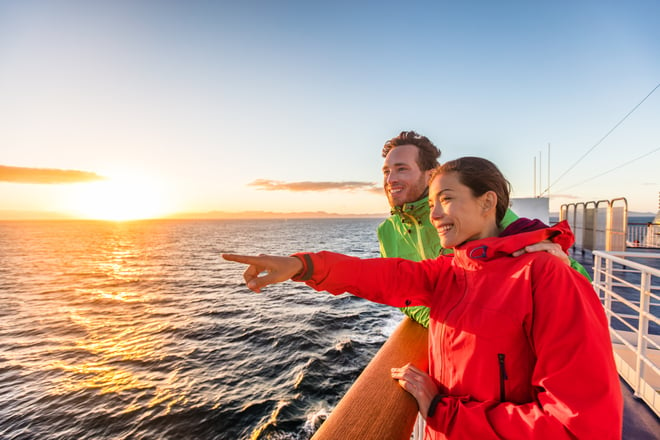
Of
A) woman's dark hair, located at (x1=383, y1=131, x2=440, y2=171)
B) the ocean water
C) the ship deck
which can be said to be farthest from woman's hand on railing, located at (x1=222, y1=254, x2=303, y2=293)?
the ocean water

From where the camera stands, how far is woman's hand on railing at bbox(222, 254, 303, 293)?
1.27 meters

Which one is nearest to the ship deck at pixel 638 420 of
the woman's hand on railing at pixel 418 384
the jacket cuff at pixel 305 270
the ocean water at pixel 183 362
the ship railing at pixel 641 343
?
the ship railing at pixel 641 343

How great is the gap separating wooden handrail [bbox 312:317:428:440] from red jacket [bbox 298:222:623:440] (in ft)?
0.36

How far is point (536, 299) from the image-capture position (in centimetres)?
104

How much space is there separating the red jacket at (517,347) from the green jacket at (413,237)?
1.99ft

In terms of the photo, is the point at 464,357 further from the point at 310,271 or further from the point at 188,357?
the point at 188,357

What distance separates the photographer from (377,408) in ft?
3.78

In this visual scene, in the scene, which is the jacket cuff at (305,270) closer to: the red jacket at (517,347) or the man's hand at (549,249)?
the red jacket at (517,347)

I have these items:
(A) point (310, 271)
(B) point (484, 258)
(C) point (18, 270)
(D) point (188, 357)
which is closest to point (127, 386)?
(D) point (188, 357)

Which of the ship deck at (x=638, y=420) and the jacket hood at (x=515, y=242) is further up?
the jacket hood at (x=515, y=242)

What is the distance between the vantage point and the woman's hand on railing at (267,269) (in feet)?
4.17

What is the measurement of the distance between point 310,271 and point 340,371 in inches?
296

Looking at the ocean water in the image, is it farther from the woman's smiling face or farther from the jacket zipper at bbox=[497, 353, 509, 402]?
the woman's smiling face

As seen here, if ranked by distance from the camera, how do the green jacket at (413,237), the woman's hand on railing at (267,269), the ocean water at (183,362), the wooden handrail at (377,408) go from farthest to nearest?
the ocean water at (183,362) < the green jacket at (413,237) < the woman's hand on railing at (267,269) < the wooden handrail at (377,408)
